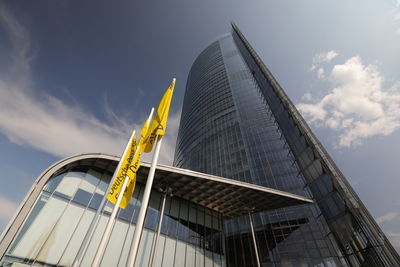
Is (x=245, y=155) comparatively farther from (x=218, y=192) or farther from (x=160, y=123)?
(x=160, y=123)

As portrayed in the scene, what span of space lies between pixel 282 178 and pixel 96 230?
31.7 m

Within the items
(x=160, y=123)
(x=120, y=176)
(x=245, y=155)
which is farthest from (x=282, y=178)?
(x=160, y=123)

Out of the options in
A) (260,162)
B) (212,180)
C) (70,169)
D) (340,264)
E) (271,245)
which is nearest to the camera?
(70,169)

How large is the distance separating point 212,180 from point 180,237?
275 inches

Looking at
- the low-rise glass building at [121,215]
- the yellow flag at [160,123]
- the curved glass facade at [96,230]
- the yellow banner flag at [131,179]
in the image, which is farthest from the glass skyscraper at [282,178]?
the yellow banner flag at [131,179]

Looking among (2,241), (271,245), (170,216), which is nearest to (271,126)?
(271,245)

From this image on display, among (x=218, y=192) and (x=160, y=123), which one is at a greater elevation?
(x=218, y=192)

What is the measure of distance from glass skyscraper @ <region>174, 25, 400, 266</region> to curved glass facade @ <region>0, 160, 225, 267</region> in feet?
32.0

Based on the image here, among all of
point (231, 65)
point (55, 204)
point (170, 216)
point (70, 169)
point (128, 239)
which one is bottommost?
point (128, 239)

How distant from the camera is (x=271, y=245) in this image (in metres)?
25.4

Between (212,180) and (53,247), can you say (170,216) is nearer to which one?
(212,180)

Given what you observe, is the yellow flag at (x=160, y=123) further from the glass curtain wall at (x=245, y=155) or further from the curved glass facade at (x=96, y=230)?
the glass curtain wall at (x=245, y=155)

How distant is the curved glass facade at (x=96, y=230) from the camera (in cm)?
1123

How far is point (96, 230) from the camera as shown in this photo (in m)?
13.5
